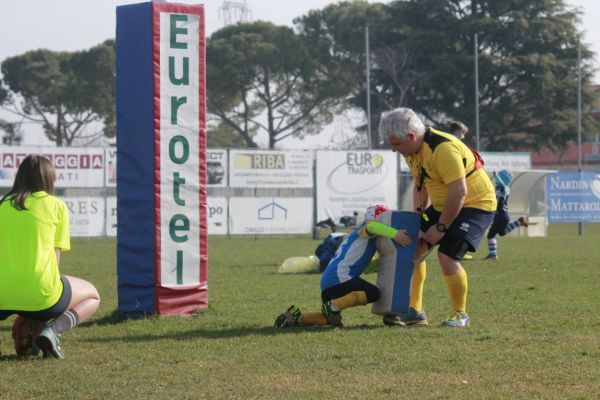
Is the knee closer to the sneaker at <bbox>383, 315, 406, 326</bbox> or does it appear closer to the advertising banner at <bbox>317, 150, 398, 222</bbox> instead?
the sneaker at <bbox>383, 315, 406, 326</bbox>

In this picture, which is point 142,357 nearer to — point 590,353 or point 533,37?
point 590,353

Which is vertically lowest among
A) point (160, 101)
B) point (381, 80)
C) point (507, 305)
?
point (507, 305)

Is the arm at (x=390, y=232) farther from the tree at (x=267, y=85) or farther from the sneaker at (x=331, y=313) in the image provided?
the tree at (x=267, y=85)

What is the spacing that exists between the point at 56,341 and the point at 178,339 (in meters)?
1.06

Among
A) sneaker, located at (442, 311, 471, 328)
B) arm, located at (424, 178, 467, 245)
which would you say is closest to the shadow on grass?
sneaker, located at (442, 311, 471, 328)

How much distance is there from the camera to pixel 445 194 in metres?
7.16

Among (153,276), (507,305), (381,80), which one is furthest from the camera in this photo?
(381,80)

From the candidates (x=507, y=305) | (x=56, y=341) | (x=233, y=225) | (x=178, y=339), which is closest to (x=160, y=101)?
(x=178, y=339)

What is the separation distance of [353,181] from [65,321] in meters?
22.6

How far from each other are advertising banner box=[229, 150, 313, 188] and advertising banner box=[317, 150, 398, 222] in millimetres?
439

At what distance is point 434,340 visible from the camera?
21.4ft

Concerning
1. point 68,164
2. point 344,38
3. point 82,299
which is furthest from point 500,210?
point 344,38

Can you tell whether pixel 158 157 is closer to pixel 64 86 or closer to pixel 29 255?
pixel 29 255

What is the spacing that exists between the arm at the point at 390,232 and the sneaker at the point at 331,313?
1.97 ft
